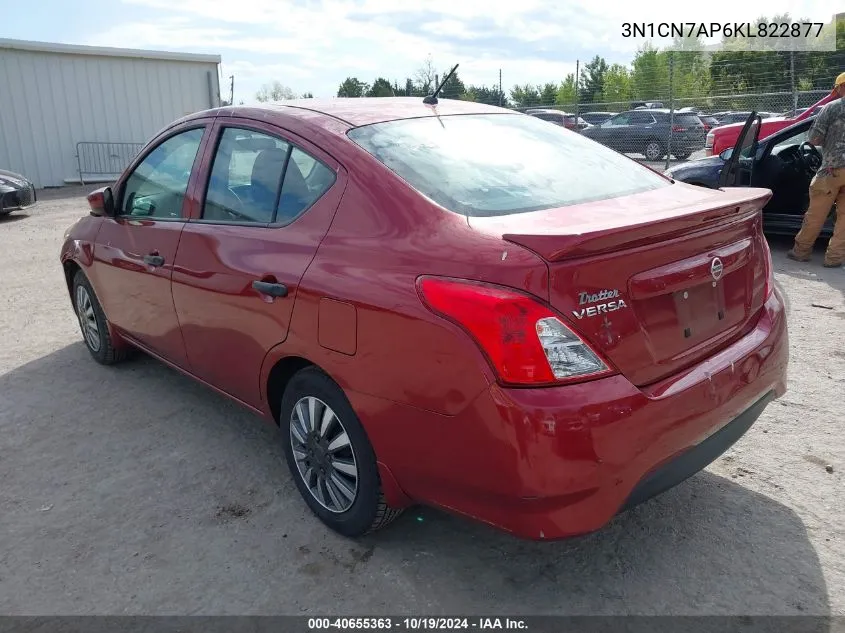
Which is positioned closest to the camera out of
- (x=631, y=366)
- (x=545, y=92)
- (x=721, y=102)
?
(x=631, y=366)

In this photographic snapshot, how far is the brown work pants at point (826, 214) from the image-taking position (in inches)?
276

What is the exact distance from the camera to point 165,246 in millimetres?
3555

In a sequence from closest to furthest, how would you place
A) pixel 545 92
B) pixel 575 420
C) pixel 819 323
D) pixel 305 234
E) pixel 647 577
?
1. pixel 575 420
2. pixel 647 577
3. pixel 305 234
4. pixel 819 323
5. pixel 545 92

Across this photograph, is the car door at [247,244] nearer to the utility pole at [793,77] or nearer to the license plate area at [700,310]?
the license plate area at [700,310]

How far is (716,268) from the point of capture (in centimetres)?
244

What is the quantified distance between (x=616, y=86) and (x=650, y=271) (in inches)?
1127

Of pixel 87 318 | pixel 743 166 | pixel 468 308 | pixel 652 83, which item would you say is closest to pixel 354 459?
pixel 468 308

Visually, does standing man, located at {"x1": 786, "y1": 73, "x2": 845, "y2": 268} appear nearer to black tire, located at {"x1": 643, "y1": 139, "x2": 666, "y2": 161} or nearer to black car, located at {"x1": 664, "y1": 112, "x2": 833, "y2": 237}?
black car, located at {"x1": 664, "y1": 112, "x2": 833, "y2": 237}

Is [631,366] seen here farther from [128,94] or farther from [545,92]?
[545,92]

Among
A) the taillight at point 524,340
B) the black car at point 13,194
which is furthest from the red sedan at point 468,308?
the black car at point 13,194

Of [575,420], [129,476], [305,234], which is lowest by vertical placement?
[129,476]

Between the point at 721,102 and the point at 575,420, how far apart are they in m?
18.5

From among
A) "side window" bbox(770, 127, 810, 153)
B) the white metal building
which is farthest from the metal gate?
"side window" bbox(770, 127, 810, 153)

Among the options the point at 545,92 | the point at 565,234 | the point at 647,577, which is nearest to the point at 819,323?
the point at 647,577
